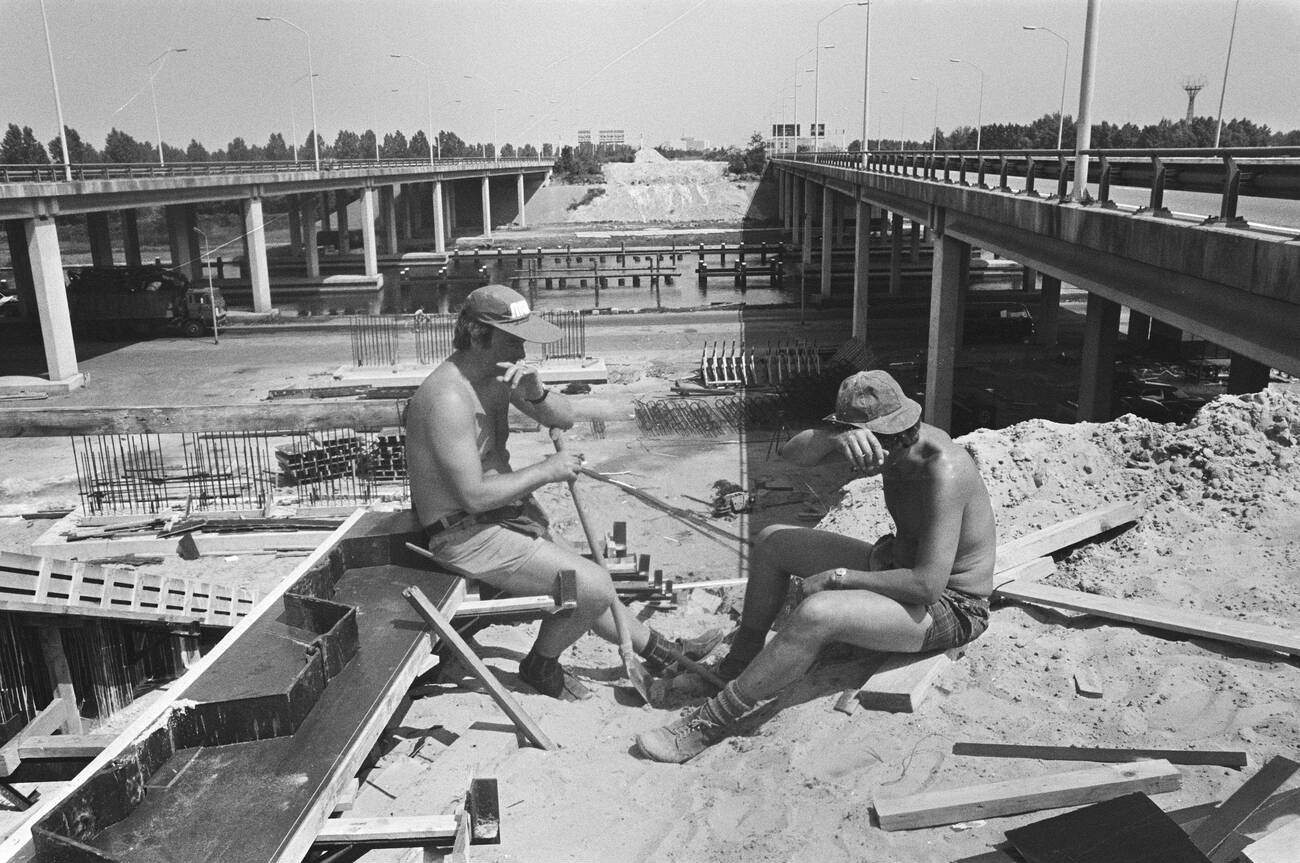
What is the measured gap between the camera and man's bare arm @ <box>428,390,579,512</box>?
18.5ft

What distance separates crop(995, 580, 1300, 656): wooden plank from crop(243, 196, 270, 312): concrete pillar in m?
40.0

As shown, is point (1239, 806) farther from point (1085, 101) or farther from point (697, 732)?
point (1085, 101)

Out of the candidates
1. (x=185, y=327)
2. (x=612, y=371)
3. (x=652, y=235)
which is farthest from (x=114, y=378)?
(x=652, y=235)

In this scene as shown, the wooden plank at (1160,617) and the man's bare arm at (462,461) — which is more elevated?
the man's bare arm at (462,461)

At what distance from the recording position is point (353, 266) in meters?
60.3

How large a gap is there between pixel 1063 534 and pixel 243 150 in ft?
518

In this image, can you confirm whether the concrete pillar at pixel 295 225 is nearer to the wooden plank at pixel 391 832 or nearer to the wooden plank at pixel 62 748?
the wooden plank at pixel 62 748

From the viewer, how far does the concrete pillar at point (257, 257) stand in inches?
1607

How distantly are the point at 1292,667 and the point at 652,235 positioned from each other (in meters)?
67.5

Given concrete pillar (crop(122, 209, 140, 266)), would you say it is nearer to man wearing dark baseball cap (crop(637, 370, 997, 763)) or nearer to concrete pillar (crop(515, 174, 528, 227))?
concrete pillar (crop(515, 174, 528, 227))

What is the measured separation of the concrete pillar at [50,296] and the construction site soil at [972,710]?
25.1 metres

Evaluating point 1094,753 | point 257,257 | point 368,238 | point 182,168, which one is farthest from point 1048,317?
point 368,238

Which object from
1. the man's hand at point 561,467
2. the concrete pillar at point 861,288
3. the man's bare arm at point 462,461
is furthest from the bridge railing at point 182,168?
the man's hand at point 561,467

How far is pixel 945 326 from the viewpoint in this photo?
20.4m
